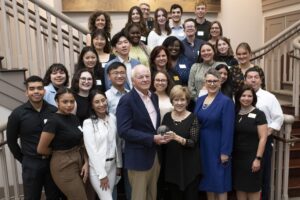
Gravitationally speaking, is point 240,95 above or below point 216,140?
above

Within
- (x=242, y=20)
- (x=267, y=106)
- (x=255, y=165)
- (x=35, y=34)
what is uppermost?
(x=242, y=20)

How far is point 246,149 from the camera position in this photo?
2705 mm

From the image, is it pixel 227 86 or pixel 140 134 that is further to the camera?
pixel 227 86

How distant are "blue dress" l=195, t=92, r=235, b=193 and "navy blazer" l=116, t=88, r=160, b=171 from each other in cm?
46

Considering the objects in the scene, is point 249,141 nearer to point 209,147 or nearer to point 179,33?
point 209,147

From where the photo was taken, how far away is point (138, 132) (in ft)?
7.96

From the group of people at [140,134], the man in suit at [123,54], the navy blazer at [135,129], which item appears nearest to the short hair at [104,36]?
the man in suit at [123,54]

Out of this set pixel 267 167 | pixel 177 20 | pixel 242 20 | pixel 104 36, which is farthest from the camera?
pixel 242 20

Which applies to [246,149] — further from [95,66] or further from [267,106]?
[95,66]

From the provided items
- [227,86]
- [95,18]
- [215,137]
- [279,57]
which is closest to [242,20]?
[279,57]

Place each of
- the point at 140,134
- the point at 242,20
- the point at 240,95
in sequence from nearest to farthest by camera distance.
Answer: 1. the point at 140,134
2. the point at 240,95
3. the point at 242,20

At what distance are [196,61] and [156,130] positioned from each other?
1207mm

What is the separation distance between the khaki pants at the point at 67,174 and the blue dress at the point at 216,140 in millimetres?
1029

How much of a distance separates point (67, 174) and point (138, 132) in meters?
0.62
